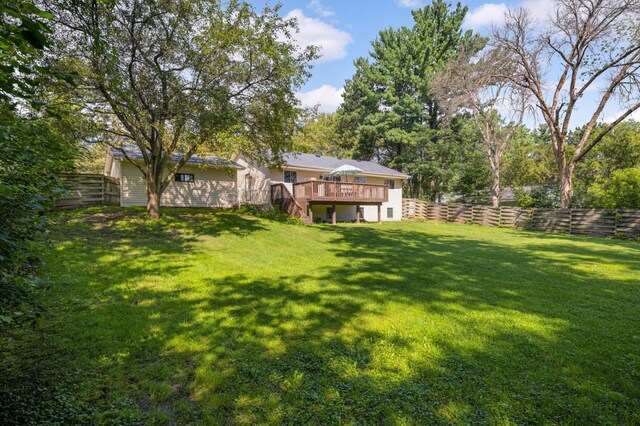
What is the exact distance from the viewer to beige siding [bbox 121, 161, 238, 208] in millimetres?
16656

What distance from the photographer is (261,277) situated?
257 inches

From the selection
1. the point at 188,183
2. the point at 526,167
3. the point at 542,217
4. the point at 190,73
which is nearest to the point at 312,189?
the point at 188,183

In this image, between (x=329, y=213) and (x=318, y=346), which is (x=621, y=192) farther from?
(x=318, y=346)

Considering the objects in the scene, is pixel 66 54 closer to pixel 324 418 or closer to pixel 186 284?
pixel 186 284

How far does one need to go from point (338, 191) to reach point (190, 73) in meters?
10.6

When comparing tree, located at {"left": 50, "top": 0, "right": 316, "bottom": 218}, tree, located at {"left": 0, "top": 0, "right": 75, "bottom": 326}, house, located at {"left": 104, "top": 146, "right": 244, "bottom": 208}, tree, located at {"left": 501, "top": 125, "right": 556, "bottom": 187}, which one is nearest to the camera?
tree, located at {"left": 0, "top": 0, "right": 75, "bottom": 326}

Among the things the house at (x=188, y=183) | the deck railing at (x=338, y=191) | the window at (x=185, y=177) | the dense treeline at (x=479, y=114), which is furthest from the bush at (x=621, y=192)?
the window at (x=185, y=177)

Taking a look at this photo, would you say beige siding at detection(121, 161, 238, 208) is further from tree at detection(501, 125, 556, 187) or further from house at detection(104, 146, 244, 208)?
tree at detection(501, 125, 556, 187)

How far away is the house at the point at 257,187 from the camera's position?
55.5 ft

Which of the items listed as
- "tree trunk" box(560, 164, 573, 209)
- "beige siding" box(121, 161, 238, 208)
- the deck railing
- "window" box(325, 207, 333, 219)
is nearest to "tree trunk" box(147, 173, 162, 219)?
"beige siding" box(121, 161, 238, 208)

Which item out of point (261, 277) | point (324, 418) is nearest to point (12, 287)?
point (324, 418)

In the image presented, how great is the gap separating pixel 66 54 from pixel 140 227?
5.27 metres

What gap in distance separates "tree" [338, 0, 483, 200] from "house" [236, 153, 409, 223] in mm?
6246

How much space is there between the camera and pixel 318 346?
375cm
